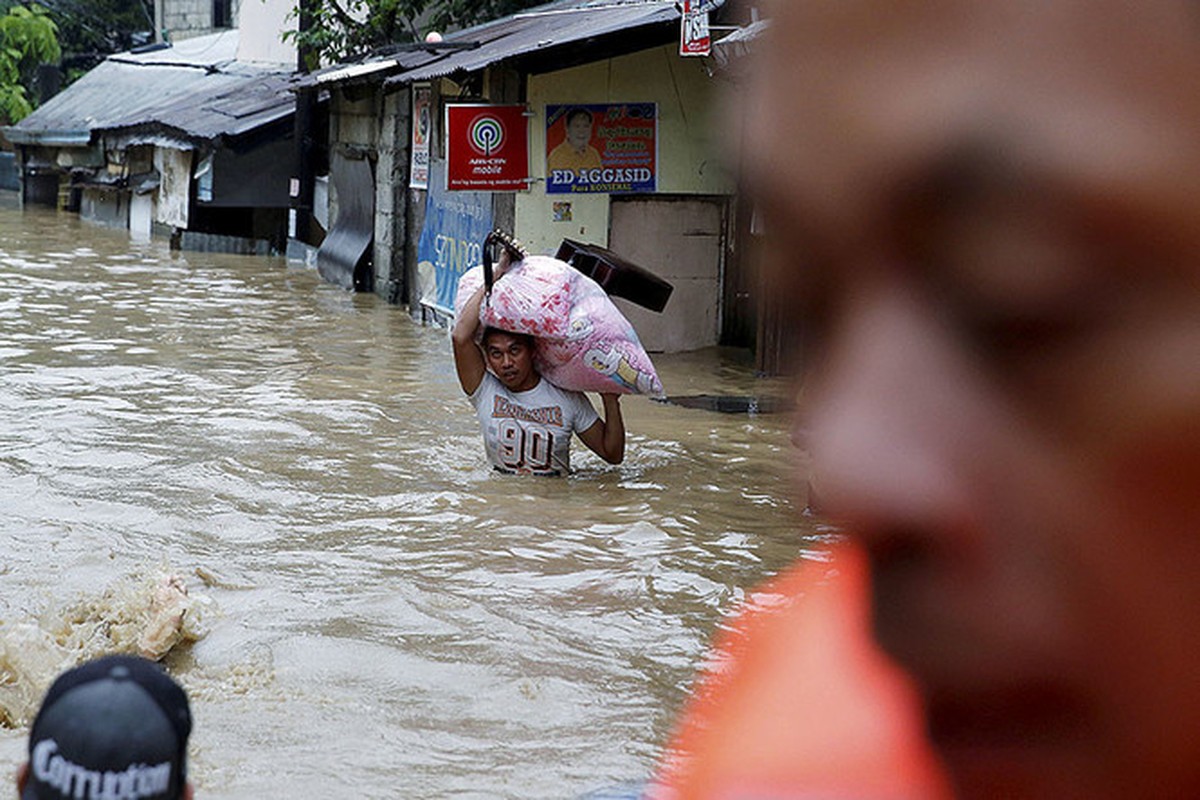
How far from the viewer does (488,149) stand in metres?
13.9

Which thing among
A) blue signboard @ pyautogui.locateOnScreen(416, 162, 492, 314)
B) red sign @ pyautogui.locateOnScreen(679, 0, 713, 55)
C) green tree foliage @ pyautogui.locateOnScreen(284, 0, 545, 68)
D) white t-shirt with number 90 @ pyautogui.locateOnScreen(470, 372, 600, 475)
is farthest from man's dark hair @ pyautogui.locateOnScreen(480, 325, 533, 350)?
green tree foliage @ pyautogui.locateOnScreen(284, 0, 545, 68)

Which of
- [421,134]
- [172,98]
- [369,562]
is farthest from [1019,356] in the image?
[172,98]

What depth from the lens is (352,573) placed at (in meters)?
6.34

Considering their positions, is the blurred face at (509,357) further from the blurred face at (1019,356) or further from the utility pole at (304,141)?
the utility pole at (304,141)

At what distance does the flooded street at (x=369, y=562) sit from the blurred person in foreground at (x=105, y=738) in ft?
1.85

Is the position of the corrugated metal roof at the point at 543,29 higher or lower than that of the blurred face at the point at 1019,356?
higher

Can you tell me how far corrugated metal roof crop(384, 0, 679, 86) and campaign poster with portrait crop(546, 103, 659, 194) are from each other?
2.37 ft

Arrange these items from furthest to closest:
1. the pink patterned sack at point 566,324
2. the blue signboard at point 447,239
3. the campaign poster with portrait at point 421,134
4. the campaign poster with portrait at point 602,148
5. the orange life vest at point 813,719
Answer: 1. the campaign poster with portrait at point 421,134
2. the blue signboard at point 447,239
3. the campaign poster with portrait at point 602,148
4. the pink patterned sack at point 566,324
5. the orange life vest at point 813,719

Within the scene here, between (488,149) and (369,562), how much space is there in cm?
783

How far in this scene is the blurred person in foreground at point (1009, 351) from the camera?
418 mm

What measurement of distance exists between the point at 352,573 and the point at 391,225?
12.0 meters

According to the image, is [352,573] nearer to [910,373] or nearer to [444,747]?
[444,747]

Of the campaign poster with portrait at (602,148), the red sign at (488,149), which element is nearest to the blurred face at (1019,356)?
the red sign at (488,149)

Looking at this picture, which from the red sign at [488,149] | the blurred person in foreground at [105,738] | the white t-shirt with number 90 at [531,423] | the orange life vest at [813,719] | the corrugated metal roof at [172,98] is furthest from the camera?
the corrugated metal roof at [172,98]
